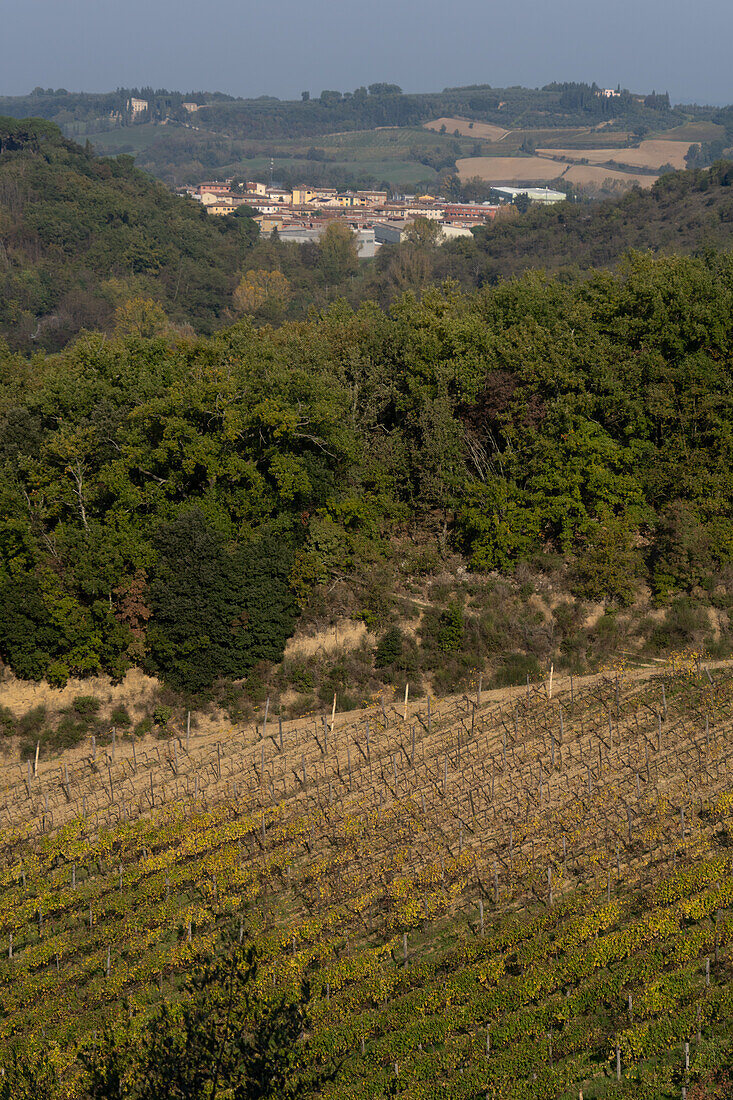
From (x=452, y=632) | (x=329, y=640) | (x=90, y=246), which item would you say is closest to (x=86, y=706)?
(x=329, y=640)

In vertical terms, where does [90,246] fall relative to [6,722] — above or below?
above

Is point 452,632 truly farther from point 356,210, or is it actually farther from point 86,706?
point 356,210

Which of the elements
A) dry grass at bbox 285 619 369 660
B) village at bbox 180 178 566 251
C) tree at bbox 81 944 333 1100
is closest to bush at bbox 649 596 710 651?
dry grass at bbox 285 619 369 660

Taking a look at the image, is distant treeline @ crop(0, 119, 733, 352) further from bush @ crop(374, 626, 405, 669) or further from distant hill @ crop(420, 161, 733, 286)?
bush @ crop(374, 626, 405, 669)

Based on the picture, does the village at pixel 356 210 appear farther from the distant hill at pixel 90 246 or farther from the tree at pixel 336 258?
the distant hill at pixel 90 246

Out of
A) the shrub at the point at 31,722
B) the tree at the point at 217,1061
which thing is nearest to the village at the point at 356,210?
the shrub at the point at 31,722

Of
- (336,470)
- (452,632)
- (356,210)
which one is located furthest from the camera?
(356,210)

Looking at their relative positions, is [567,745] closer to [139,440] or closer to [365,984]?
[365,984]

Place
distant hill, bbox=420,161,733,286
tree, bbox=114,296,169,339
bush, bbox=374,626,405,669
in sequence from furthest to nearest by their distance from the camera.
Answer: distant hill, bbox=420,161,733,286 → tree, bbox=114,296,169,339 → bush, bbox=374,626,405,669
